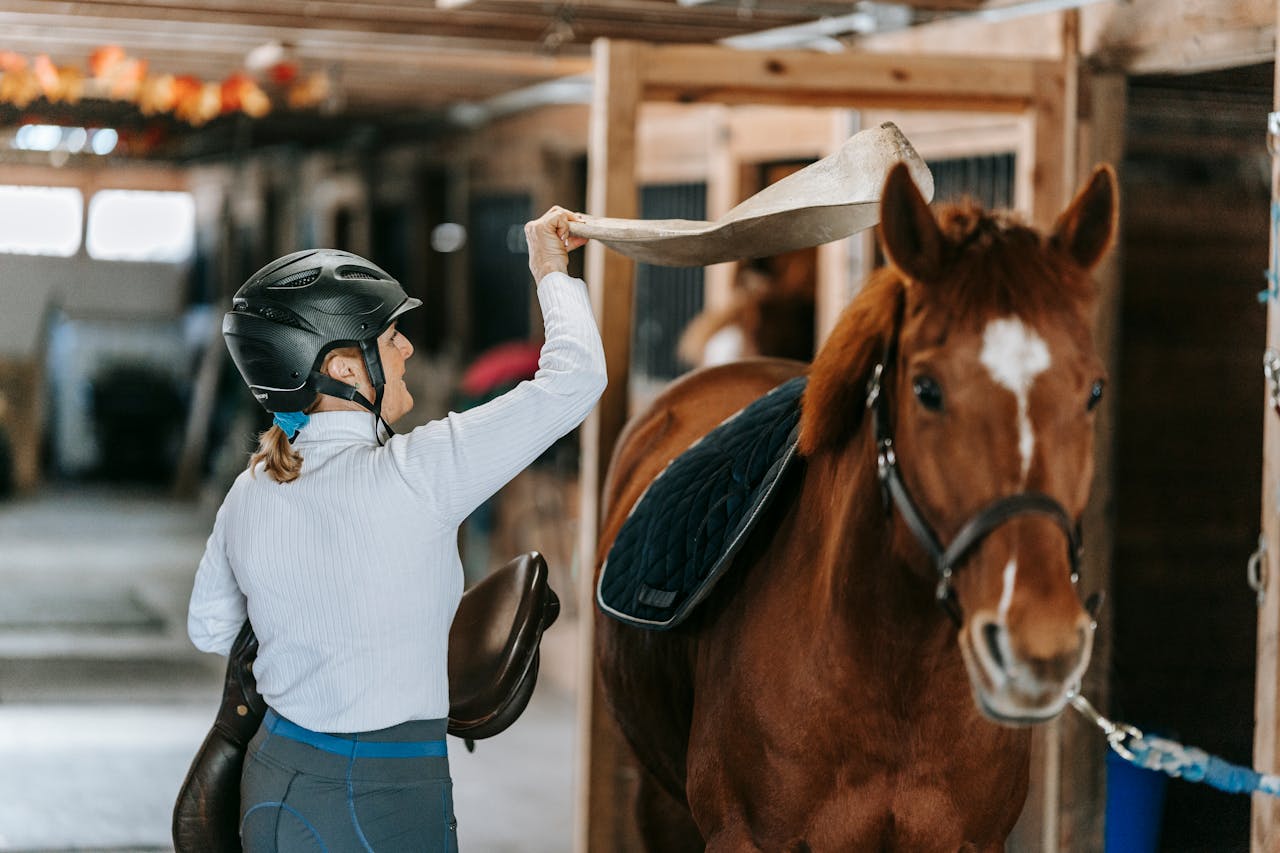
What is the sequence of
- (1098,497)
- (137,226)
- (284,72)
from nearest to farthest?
(1098,497)
(284,72)
(137,226)

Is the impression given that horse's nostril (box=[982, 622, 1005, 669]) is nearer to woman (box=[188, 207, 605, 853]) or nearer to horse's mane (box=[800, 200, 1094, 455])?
horse's mane (box=[800, 200, 1094, 455])

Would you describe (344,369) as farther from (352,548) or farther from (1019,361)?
(1019,361)

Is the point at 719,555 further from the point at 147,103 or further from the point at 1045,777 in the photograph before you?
A: the point at 147,103

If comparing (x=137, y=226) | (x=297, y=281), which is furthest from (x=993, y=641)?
(x=137, y=226)

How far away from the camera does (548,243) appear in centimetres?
198

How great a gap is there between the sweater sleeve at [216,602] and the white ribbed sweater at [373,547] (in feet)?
0.27

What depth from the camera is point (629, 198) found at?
3.18 m

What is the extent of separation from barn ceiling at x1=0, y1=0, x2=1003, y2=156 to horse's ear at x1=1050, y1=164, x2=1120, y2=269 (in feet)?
7.22

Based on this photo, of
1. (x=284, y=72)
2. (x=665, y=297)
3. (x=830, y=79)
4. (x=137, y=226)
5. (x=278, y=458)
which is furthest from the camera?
(x=137, y=226)

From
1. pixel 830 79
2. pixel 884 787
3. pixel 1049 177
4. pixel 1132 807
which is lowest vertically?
pixel 1132 807

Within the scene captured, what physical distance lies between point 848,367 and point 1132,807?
77.7 inches

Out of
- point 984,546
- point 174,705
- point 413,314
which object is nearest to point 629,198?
point 984,546

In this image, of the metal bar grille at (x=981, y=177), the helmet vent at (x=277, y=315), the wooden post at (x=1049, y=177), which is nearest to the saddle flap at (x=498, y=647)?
the helmet vent at (x=277, y=315)

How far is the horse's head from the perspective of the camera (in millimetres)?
1500
